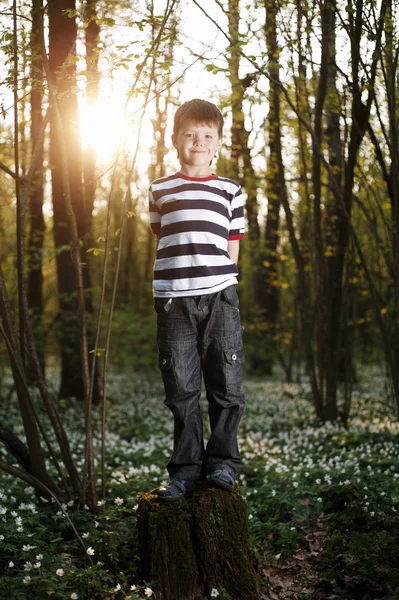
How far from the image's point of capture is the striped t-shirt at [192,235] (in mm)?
3371

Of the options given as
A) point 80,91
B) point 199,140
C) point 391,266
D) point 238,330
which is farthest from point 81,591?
point 391,266

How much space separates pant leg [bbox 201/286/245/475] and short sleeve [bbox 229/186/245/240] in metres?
0.35

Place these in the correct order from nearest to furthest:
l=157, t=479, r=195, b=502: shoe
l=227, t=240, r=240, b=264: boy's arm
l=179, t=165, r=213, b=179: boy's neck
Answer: l=157, t=479, r=195, b=502: shoe → l=179, t=165, r=213, b=179: boy's neck → l=227, t=240, r=240, b=264: boy's arm

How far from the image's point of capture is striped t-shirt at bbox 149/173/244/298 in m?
3.37

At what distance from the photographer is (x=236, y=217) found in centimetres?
362

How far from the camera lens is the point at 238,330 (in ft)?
11.8

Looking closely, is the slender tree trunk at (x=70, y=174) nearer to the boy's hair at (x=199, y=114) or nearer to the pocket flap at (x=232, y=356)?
the boy's hair at (x=199, y=114)

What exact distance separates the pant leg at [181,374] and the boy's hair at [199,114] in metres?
1.02

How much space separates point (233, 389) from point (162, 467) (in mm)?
2519

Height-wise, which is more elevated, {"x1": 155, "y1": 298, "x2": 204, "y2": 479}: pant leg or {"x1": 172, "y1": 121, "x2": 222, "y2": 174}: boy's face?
{"x1": 172, "y1": 121, "x2": 222, "y2": 174}: boy's face

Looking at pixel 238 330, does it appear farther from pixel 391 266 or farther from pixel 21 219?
pixel 391 266

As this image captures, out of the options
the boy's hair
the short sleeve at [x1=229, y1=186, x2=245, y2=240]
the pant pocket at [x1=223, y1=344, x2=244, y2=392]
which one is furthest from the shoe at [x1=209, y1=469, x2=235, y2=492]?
the boy's hair

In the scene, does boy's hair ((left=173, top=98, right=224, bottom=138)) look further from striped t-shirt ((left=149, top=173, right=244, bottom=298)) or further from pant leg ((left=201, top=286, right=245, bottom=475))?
pant leg ((left=201, top=286, right=245, bottom=475))

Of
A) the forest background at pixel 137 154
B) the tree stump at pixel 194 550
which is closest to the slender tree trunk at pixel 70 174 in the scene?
the forest background at pixel 137 154
